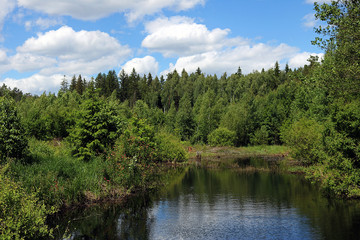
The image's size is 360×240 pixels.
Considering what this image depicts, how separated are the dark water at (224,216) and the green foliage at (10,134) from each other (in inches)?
330

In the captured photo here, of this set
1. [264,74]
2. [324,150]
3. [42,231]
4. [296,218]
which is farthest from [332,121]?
[264,74]

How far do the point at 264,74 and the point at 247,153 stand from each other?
80006mm

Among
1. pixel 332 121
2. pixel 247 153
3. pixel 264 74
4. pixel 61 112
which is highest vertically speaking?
pixel 264 74

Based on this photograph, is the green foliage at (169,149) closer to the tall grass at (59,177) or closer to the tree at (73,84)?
the tall grass at (59,177)

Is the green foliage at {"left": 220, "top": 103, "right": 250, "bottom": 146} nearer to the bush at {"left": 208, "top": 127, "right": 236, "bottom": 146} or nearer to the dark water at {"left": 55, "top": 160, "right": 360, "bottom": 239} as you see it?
the bush at {"left": 208, "top": 127, "right": 236, "bottom": 146}

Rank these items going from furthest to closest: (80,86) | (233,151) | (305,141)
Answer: (80,86), (233,151), (305,141)

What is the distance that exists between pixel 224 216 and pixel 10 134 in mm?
20450

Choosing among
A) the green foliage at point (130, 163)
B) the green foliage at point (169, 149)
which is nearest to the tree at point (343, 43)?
the green foliage at point (130, 163)

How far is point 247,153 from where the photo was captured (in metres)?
87.7

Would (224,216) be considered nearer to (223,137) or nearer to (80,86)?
(223,137)

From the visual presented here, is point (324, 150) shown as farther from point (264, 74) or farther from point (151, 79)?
point (151, 79)

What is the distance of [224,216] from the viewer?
1035 inches

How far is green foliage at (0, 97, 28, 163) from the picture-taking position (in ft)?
93.2

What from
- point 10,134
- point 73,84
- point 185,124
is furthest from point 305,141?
point 73,84
